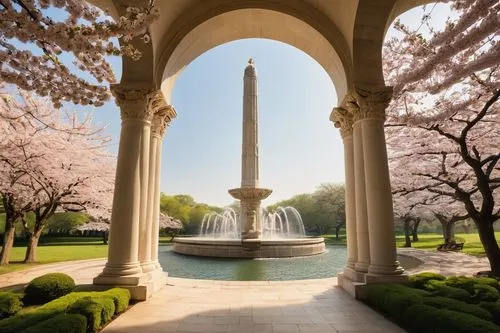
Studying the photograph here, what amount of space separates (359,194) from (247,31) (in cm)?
777

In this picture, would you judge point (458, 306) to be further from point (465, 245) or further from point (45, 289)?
point (465, 245)

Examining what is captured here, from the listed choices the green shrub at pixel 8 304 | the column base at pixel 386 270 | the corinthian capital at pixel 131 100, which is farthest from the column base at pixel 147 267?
the column base at pixel 386 270

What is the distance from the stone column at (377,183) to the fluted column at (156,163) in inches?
264

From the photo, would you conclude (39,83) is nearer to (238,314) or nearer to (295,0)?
(238,314)

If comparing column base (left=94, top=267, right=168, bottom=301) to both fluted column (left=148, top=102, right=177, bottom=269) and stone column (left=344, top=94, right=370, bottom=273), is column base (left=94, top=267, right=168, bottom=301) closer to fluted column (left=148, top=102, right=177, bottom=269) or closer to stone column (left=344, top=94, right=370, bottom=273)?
fluted column (left=148, top=102, right=177, bottom=269)

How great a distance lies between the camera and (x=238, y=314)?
7691 mm


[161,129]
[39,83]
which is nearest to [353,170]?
[161,129]

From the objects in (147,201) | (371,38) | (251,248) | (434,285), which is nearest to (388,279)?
(434,285)

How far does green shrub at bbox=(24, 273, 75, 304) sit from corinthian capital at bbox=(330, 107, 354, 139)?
10.3 metres

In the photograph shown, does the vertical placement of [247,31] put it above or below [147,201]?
above

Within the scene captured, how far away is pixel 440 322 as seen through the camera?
17.7 ft

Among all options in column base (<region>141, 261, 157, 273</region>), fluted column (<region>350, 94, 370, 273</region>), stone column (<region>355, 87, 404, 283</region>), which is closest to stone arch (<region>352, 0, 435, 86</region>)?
stone column (<region>355, 87, 404, 283</region>)

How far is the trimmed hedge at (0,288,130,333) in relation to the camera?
16.5 ft

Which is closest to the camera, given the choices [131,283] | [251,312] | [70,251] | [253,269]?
[251,312]
